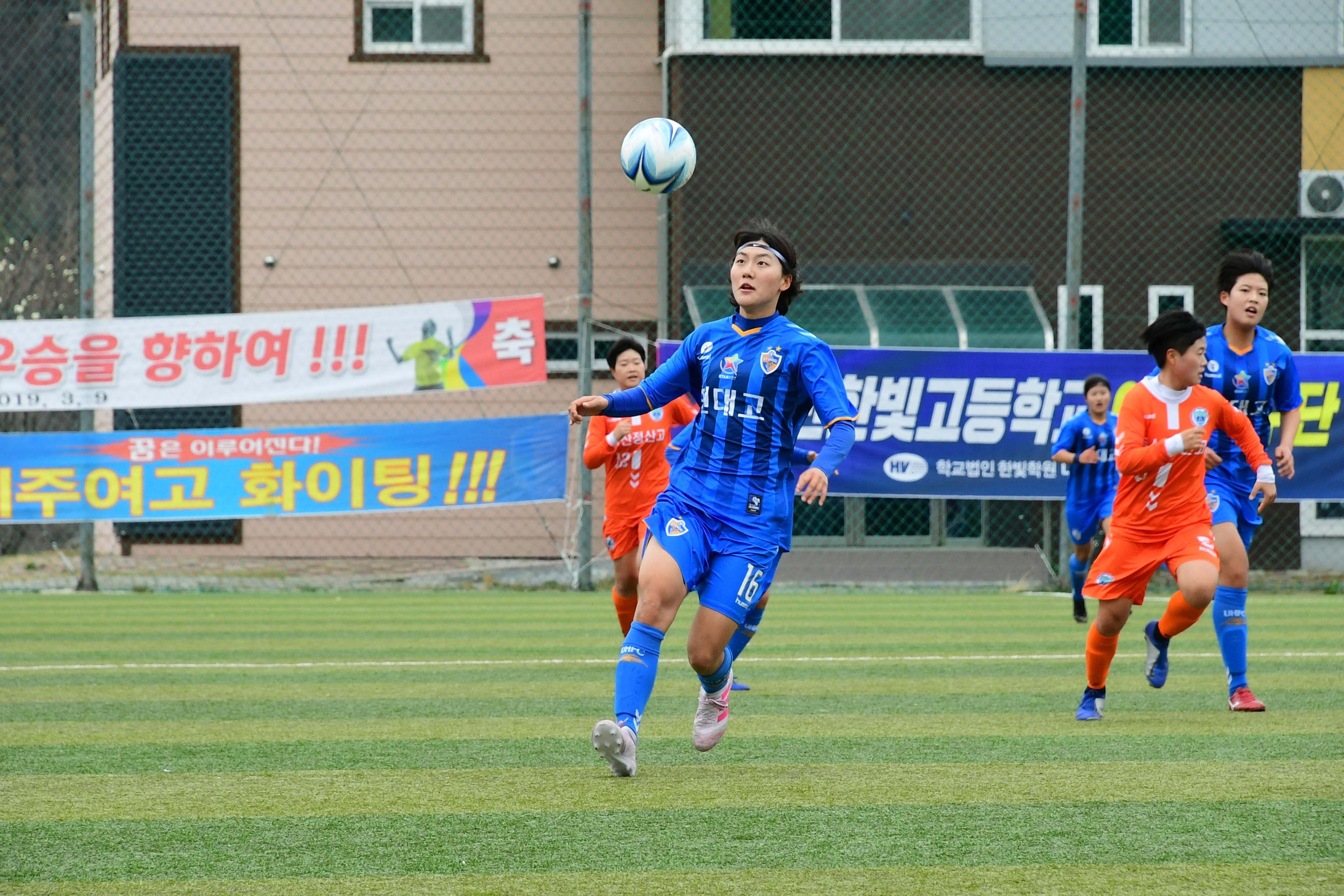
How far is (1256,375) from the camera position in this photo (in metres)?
8.41

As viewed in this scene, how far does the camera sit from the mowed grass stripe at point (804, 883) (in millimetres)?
3861

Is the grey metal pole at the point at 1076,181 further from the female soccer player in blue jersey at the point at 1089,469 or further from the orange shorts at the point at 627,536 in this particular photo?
the orange shorts at the point at 627,536

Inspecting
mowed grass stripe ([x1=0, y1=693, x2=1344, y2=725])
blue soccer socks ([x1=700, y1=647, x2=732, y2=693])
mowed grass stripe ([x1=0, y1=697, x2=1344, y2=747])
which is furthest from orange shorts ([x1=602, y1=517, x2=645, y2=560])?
blue soccer socks ([x1=700, y1=647, x2=732, y2=693])

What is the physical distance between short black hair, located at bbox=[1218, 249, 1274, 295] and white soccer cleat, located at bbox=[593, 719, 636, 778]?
438 centimetres

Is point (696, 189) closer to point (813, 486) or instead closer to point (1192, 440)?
point (1192, 440)

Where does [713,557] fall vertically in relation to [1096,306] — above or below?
below

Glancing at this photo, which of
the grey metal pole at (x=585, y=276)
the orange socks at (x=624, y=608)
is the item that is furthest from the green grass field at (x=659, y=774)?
the grey metal pole at (x=585, y=276)

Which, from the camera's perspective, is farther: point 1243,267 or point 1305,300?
point 1305,300

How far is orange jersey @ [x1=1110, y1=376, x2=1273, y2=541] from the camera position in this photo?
288 inches

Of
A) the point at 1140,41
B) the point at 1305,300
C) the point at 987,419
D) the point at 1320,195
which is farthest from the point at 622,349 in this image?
the point at 1320,195

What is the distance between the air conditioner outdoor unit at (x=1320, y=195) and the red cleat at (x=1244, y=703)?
1397cm

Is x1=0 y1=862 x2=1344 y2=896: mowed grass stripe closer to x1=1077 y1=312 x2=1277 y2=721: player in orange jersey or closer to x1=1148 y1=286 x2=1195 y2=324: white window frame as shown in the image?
x1=1077 y1=312 x2=1277 y2=721: player in orange jersey

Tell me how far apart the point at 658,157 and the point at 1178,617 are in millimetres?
3467

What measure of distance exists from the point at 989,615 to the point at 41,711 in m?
8.55
